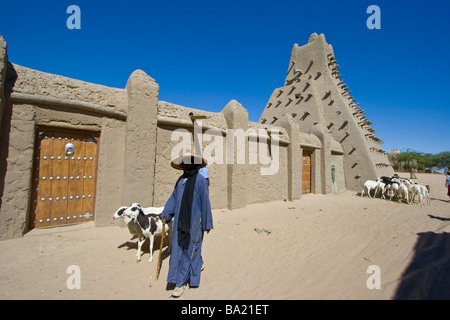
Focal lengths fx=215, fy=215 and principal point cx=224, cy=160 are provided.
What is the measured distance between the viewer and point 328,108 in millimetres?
13883

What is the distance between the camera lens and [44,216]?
4.14 m

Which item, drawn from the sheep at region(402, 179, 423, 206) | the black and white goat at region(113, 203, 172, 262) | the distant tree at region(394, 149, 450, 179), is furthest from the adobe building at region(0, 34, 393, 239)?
the distant tree at region(394, 149, 450, 179)

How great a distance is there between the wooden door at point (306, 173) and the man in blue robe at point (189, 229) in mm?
9062

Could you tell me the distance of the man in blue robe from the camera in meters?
2.71

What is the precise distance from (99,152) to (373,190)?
13.0 m

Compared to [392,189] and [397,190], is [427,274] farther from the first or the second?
[392,189]

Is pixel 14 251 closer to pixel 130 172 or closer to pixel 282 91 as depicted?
pixel 130 172

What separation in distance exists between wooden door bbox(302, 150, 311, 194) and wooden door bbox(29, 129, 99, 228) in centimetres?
922

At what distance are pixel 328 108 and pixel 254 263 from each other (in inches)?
516

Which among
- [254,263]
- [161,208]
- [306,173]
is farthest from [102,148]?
[306,173]

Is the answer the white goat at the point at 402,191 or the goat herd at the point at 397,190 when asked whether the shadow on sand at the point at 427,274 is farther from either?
the goat herd at the point at 397,190

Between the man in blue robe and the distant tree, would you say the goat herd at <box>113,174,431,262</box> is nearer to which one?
the man in blue robe

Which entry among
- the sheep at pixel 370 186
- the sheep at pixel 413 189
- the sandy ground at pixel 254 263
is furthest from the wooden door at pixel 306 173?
the sandy ground at pixel 254 263
